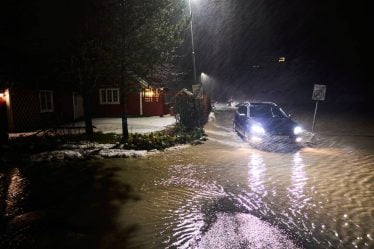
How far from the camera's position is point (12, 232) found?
205 inches

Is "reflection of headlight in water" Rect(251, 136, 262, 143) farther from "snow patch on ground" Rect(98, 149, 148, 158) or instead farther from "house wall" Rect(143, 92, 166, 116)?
"house wall" Rect(143, 92, 166, 116)

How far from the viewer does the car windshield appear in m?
14.3

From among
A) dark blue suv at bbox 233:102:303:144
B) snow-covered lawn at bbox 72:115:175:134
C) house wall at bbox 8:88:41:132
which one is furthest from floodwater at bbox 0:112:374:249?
house wall at bbox 8:88:41:132

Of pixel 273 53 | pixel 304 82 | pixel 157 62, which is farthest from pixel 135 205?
pixel 273 53

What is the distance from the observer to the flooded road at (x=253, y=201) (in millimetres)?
4930

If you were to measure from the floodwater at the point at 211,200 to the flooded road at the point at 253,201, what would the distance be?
20 mm

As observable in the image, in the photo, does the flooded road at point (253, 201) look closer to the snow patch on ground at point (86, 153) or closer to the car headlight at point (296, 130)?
the snow patch on ground at point (86, 153)

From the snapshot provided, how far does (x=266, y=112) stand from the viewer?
14.7 meters

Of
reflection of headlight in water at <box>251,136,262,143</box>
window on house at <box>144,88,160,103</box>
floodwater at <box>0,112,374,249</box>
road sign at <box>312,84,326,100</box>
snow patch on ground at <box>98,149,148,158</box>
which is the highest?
road sign at <box>312,84,326,100</box>

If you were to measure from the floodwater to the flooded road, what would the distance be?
2 centimetres

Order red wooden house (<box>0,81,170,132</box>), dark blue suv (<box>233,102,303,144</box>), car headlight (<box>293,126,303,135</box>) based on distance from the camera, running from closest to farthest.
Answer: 1. dark blue suv (<box>233,102,303,144</box>)
2. car headlight (<box>293,126,303,135</box>)
3. red wooden house (<box>0,81,170,132</box>)

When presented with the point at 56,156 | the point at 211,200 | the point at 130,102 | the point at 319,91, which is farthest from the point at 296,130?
the point at 130,102

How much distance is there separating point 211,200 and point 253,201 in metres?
0.88

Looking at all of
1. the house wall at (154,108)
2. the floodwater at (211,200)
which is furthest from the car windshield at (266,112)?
the house wall at (154,108)
